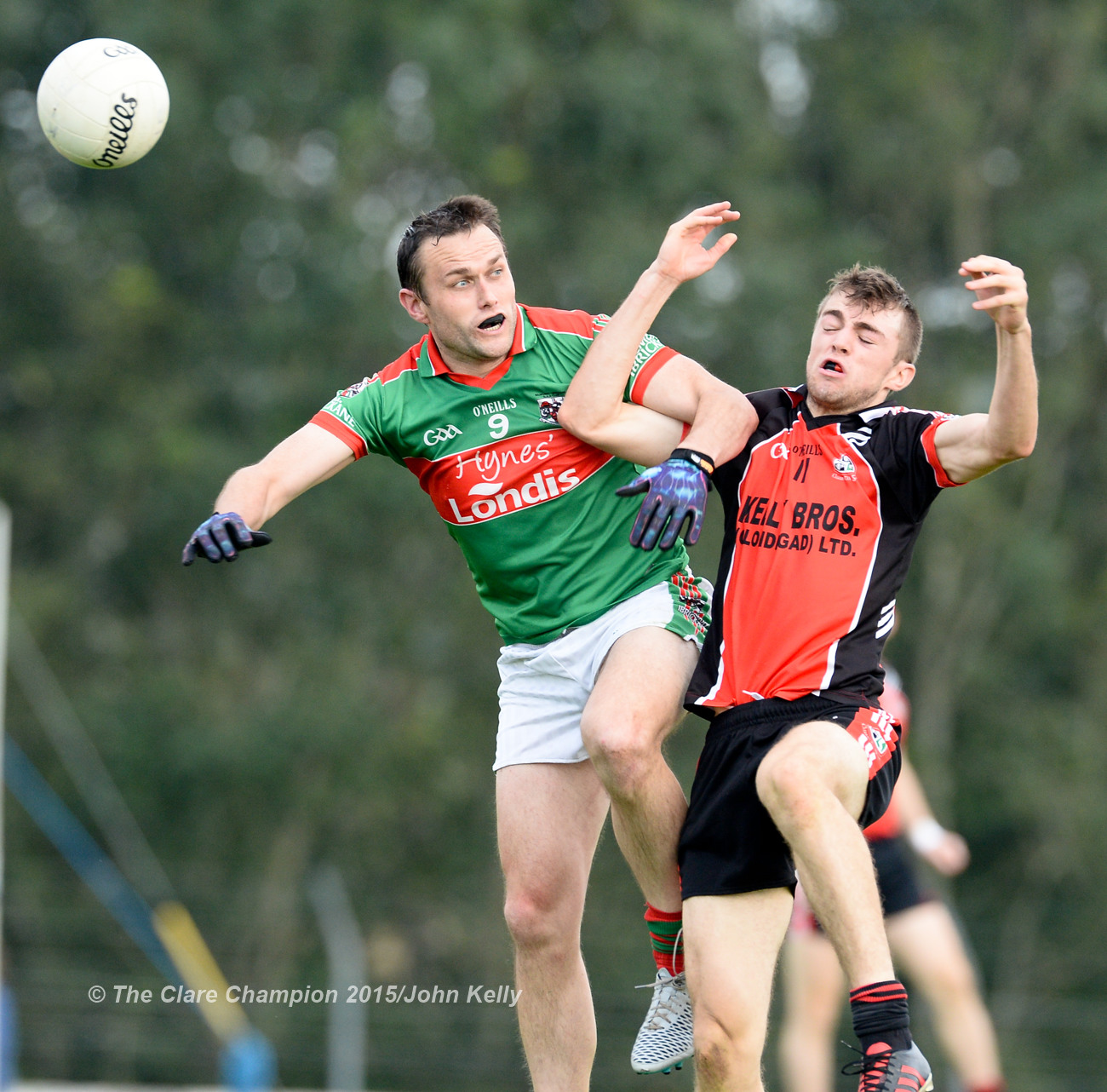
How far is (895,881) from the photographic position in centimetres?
796

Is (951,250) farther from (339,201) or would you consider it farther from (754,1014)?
(754,1014)

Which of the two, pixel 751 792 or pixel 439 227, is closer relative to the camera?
pixel 751 792

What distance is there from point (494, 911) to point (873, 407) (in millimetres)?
14716

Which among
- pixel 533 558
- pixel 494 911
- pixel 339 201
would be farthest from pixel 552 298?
pixel 533 558

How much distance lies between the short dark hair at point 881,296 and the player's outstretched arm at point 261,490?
158cm

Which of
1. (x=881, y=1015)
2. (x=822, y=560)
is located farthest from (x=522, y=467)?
(x=881, y=1015)

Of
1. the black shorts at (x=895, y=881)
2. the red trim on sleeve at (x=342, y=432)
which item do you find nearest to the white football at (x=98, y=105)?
the red trim on sleeve at (x=342, y=432)

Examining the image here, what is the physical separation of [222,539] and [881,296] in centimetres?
206

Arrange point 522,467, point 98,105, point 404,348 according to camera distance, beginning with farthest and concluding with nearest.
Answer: point 404,348 < point 98,105 < point 522,467

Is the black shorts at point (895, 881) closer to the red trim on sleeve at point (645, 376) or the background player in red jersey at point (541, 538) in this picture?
the background player in red jersey at point (541, 538)

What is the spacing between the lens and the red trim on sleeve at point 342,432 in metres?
5.12

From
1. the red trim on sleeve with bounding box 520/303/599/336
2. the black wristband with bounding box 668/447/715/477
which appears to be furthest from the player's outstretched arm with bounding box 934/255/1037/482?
the red trim on sleeve with bounding box 520/303/599/336

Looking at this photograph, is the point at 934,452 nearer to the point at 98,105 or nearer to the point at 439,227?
the point at 439,227

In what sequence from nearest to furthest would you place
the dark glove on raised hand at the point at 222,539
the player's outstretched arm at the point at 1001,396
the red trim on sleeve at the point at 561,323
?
the player's outstretched arm at the point at 1001,396
the dark glove on raised hand at the point at 222,539
the red trim on sleeve at the point at 561,323
